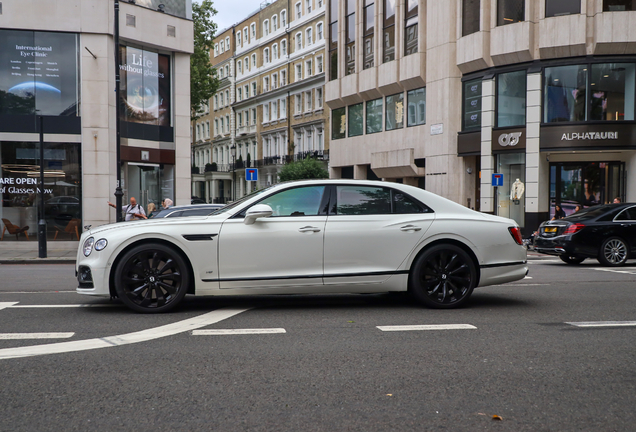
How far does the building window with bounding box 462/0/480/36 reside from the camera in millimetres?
29516

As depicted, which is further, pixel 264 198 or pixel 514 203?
pixel 514 203

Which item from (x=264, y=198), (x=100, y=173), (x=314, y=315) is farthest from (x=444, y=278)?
(x=100, y=173)

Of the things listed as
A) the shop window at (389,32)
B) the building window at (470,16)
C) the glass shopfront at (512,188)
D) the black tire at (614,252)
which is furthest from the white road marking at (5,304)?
the shop window at (389,32)

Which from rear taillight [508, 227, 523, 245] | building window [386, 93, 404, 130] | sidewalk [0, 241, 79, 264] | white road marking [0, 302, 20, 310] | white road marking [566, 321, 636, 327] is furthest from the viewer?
building window [386, 93, 404, 130]

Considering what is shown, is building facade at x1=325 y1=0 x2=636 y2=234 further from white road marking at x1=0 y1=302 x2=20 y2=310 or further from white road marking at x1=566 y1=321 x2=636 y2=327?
white road marking at x1=0 y1=302 x2=20 y2=310

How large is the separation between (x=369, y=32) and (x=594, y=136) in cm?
1631

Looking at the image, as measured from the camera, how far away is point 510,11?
27.8m

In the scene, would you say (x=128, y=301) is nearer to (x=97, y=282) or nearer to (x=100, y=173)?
(x=97, y=282)

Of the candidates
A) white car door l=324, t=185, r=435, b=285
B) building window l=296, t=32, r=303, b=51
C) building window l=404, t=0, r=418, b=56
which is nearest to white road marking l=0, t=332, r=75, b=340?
white car door l=324, t=185, r=435, b=285

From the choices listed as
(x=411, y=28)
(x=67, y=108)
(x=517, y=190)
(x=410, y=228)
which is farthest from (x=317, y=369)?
(x=411, y=28)

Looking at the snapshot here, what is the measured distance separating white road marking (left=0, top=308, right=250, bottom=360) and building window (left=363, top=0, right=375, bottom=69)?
32.9 meters

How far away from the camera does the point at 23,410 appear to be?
387 cm

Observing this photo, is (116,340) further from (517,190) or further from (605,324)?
(517,190)

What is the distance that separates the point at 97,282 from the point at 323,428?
4105 millimetres
